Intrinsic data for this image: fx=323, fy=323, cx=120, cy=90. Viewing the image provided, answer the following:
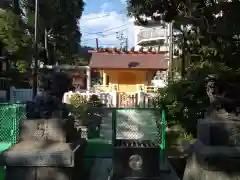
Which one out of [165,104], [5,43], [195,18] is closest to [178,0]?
[195,18]

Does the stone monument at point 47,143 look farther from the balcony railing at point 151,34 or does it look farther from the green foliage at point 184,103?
the balcony railing at point 151,34

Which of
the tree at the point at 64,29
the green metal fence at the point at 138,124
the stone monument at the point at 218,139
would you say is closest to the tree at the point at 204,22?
the green metal fence at the point at 138,124

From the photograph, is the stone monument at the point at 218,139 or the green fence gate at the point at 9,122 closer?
the stone monument at the point at 218,139

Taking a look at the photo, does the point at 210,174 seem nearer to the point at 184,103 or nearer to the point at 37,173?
the point at 37,173

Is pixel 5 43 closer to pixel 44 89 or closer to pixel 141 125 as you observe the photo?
pixel 141 125

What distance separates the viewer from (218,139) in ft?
15.9

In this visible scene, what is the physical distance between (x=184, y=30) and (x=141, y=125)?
3.13 metres

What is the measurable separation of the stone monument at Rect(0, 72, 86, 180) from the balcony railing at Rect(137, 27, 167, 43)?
110 ft

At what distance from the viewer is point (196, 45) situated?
927 centimetres

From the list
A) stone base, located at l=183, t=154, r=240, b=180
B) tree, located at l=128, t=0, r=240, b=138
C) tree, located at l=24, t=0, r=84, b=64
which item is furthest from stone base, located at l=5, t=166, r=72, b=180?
tree, located at l=24, t=0, r=84, b=64

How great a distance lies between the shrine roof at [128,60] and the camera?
22266 millimetres

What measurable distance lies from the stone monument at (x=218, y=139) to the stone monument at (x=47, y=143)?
6.26ft

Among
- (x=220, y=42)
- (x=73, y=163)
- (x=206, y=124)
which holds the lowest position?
(x=73, y=163)

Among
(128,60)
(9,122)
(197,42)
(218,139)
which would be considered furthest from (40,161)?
(128,60)
